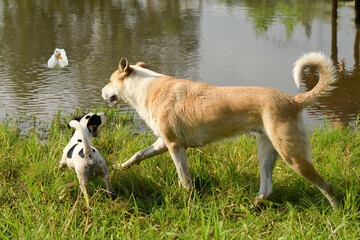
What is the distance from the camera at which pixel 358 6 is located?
49.7 feet

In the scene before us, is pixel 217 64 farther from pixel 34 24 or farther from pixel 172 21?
pixel 34 24

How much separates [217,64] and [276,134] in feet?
23.6

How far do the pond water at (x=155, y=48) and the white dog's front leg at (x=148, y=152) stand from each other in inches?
121

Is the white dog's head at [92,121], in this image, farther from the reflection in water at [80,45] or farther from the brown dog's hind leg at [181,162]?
the reflection in water at [80,45]

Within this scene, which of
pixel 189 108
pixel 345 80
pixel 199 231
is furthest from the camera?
pixel 345 80

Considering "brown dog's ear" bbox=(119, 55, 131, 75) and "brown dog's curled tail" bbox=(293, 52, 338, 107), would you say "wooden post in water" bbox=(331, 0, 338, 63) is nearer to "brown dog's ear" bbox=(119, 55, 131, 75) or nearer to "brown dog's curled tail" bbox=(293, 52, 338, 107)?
"brown dog's curled tail" bbox=(293, 52, 338, 107)

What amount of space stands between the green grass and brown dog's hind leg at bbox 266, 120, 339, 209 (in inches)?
14.6

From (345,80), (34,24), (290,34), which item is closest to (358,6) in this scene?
(290,34)

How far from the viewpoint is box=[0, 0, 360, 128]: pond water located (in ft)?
30.3

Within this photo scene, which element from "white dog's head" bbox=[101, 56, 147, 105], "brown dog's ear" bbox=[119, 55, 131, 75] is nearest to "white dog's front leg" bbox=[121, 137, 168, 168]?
"white dog's head" bbox=[101, 56, 147, 105]

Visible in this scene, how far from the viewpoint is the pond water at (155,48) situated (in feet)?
30.3

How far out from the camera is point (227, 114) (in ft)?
15.2

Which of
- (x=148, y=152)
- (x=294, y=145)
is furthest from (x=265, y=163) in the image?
(x=148, y=152)

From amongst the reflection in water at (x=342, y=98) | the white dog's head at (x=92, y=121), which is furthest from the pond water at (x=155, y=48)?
the white dog's head at (x=92, y=121)
